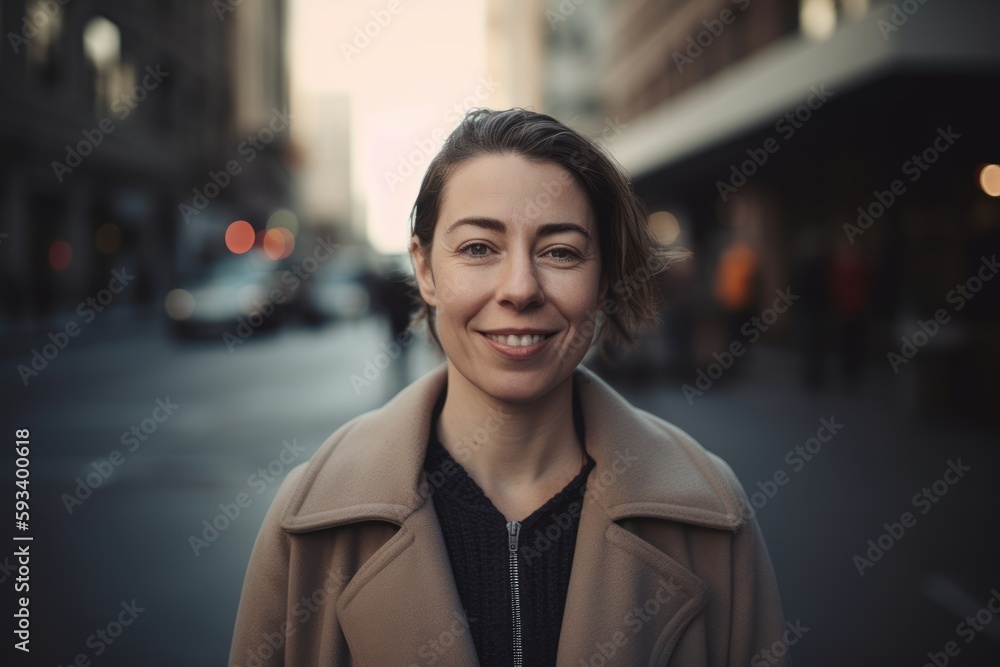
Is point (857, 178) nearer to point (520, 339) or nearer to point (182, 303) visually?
point (182, 303)

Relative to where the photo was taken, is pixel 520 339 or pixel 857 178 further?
pixel 857 178

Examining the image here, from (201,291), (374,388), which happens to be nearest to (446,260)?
(374,388)

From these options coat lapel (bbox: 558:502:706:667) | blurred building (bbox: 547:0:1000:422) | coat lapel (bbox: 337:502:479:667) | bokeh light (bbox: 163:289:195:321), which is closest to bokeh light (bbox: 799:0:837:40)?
blurred building (bbox: 547:0:1000:422)

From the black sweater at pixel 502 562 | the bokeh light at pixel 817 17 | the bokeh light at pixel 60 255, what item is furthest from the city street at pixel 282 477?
the bokeh light at pixel 60 255

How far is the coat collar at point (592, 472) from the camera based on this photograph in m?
1.83

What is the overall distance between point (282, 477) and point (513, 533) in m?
6.00

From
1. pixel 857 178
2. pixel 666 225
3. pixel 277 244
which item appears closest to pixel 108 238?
pixel 277 244

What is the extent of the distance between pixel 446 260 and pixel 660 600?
35.6 inches

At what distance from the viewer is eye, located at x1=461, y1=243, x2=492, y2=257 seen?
1884 millimetres

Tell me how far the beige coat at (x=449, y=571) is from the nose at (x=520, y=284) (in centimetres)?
41

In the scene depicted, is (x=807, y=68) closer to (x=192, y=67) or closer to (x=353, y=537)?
(x=353, y=537)

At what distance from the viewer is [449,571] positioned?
1.84 m

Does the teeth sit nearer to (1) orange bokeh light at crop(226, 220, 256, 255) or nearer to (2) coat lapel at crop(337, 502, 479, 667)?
(2) coat lapel at crop(337, 502, 479, 667)

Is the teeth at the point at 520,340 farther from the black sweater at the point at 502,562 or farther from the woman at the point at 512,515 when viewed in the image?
the black sweater at the point at 502,562
